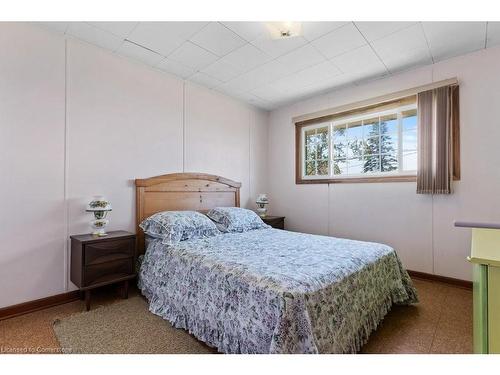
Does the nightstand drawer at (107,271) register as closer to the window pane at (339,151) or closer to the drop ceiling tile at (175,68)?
the drop ceiling tile at (175,68)

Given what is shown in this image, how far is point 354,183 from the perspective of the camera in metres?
3.53

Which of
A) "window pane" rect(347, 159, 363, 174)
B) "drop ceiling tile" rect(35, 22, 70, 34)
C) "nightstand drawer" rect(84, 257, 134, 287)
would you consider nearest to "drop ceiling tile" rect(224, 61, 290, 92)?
"window pane" rect(347, 159, 363, 174)

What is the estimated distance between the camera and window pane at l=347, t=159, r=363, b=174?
A: 356 centimetres

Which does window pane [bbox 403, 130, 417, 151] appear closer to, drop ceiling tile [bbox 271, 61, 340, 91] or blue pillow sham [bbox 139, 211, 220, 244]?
drop ceiling tile [bbox 271, 61, 340, 91]

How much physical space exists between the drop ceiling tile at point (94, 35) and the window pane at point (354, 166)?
3105 mm

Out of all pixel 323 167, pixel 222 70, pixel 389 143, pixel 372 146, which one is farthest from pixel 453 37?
pixel 222 70

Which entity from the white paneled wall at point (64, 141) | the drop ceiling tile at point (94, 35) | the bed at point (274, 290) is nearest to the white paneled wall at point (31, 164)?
the white paneled wall at point (64, 141)

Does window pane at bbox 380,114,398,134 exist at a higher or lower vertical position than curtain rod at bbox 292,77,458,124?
lower

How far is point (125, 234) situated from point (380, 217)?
2.99 metres

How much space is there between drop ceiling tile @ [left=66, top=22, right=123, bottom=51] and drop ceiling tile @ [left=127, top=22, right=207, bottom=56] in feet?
0.60

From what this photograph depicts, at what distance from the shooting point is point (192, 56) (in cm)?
276

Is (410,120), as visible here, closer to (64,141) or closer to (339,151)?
(339,151)

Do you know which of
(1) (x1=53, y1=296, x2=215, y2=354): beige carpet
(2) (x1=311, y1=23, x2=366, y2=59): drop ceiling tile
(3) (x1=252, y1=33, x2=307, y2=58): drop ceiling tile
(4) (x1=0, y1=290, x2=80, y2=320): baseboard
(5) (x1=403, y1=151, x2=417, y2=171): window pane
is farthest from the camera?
(5) (x1=403, y1=151, x2=417, y2=171): window pane
